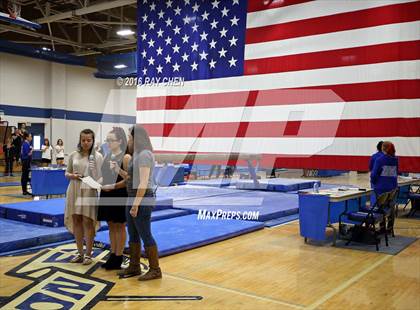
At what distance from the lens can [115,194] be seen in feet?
14.5

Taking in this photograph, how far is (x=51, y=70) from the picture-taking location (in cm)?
1931

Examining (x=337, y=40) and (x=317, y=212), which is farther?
(x=317, y=212)

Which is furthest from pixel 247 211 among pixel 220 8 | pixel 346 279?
pixel 220 8

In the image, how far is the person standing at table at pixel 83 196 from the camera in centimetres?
457

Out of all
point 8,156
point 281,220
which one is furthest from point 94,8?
point 281,220

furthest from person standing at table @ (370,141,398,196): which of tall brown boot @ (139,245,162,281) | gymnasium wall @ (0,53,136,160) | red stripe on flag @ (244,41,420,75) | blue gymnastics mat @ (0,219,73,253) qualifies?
gymnasium wall @ (0,53,136,160)

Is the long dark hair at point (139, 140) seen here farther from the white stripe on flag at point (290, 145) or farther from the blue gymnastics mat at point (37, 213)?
the blue gymnastics mat at point (37, 213)

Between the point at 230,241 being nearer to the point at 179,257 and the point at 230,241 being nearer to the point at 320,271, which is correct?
the point at 179,257

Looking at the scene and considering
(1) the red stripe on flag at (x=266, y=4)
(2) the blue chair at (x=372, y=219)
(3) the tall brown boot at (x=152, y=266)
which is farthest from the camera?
(2) the blue chair at (x=372, y=219)

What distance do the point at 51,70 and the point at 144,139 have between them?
17.0 m

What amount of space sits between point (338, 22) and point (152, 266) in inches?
112

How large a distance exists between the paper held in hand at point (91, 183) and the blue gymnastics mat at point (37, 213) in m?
1.85

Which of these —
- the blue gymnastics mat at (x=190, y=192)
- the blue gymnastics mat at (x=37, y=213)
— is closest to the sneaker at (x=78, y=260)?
the blue gymnastics mat at (x=37, y=213)

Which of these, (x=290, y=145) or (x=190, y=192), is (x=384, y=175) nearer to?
(x=290, y=145)
